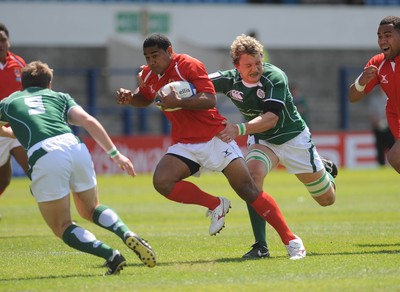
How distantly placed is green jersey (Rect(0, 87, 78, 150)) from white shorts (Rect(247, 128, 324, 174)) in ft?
9.44

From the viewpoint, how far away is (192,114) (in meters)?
9.94

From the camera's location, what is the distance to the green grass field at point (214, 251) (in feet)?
27.0

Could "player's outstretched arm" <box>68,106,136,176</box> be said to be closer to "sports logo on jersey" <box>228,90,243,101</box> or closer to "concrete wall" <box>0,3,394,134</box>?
"sports logo on jersey" <box>228,90,243,101</box>

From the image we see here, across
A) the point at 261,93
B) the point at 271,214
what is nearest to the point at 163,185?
the point at 271,214

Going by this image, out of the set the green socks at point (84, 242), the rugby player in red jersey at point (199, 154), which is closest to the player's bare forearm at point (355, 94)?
the rugby player in red jersey at point (199, 154)

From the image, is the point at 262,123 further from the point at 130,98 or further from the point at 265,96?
the point at 130,98

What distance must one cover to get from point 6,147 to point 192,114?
15.0 ft

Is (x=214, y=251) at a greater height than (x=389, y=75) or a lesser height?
lesser

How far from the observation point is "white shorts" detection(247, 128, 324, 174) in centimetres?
1076

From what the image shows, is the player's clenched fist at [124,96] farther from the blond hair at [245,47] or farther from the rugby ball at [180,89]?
the blond hair at [245,47]

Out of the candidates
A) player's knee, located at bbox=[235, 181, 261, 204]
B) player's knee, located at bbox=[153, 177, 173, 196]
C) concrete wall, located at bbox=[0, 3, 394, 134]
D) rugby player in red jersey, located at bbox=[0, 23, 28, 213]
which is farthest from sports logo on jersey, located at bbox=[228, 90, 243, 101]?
concrete wall, located at bbox=[0, 3, 394, 134]

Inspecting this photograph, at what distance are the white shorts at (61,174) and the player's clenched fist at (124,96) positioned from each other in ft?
6.69

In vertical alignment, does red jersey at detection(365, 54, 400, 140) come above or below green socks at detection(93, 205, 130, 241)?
above

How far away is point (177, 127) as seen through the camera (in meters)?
10.1
